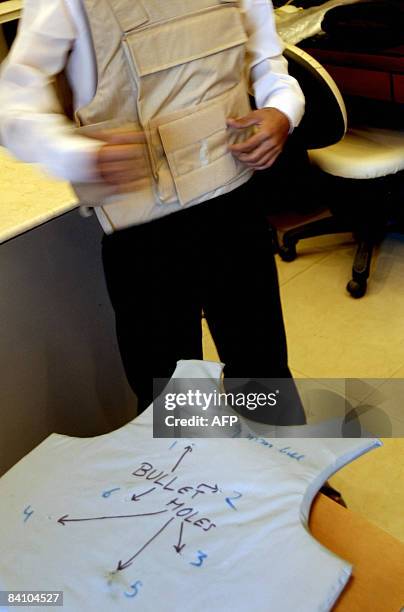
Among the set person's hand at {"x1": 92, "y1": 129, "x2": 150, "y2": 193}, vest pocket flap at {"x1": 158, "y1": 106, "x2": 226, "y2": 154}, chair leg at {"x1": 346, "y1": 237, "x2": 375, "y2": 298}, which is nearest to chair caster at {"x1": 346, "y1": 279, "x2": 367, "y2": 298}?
chair leg at {"x1": 346, "y1": 237, "x2": 375, "y2": 298}

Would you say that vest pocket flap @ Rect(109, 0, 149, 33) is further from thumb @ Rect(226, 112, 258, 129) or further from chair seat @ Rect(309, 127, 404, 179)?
chair seat @ Rect(309, 127, 404, 179)

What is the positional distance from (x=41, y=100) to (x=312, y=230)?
1.53 meters

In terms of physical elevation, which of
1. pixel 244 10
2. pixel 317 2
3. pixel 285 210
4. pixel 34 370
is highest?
pixel 244 10

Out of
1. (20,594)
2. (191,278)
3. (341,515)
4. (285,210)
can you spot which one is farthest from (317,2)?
(20,594)

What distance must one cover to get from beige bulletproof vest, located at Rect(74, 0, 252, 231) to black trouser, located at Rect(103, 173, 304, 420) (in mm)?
45

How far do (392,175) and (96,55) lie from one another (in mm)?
1325

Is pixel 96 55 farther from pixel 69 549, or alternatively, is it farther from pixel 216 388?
pixel 69 549

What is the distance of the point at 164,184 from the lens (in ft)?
3.33

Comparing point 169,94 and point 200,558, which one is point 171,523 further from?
point 169,94

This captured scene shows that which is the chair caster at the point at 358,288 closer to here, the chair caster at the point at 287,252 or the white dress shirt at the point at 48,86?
the chair caster at the point at 287,252

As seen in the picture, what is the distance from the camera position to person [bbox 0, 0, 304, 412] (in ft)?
2.98

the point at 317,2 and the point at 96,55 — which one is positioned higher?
the point at 96,55

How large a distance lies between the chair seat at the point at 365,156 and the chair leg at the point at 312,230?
0.31 m

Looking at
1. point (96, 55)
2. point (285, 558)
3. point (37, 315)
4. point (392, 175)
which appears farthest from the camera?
point (392, 175)
